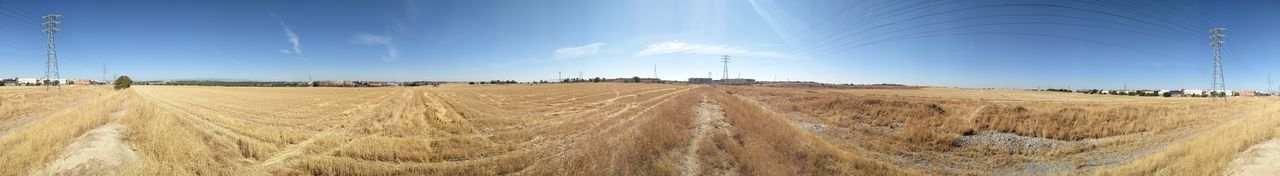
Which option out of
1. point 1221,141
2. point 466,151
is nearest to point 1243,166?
point 1221,141

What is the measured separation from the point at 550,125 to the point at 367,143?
3714 millimetres

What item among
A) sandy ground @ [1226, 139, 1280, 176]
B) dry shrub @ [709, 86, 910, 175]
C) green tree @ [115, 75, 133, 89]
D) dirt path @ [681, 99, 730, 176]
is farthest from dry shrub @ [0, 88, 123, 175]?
green tree @ [115, 75, 133, 89]

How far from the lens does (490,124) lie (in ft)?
37.3

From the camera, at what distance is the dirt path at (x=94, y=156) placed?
604 centimetres

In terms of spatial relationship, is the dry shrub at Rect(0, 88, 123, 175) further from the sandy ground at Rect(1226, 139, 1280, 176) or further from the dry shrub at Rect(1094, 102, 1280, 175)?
the sandy ground at Rect(1226, 139, 1280, 176)

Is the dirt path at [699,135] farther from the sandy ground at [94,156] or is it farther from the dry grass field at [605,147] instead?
the sandy ground at [94,156]

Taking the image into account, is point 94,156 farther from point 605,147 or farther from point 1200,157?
point 1200,157

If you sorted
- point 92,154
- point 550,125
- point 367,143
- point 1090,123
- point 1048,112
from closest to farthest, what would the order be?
1. point 92,154
2. point 367,143
3. point 550,125
4. point 1090,123
5. point 1048,112

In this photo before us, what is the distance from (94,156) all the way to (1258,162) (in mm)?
15192

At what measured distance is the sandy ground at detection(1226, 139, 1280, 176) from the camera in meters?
6.92

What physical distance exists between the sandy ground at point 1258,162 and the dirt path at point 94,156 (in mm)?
13490

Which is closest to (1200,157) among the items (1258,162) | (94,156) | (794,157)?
(1258,162)

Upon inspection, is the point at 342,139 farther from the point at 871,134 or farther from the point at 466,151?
the point at 871,134

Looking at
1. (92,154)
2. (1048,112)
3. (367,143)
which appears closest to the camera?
(92,154)
